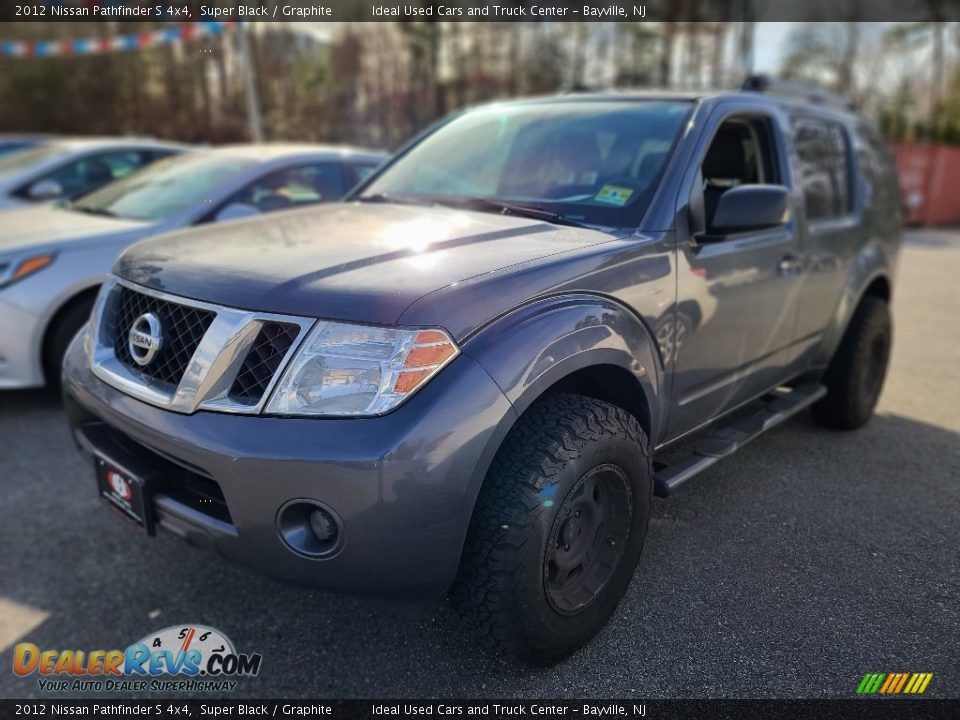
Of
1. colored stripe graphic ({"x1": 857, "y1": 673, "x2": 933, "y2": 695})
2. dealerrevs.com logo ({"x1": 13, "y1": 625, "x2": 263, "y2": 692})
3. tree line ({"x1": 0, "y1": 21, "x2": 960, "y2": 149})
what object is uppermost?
tree line ({"x1": 0, "y1": 21, "x2": 960, "y2": 149})

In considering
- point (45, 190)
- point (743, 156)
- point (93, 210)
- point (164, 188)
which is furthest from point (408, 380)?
point (45, 190)

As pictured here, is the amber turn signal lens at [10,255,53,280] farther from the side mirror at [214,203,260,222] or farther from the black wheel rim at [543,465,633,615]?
the black wheel rim at [543,465,633,615]

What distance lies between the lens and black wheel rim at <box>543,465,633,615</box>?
6.69ft

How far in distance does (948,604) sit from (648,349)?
1334mm

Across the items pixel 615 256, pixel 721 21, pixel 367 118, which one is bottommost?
pixel 615 256

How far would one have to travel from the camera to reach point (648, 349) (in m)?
2.31

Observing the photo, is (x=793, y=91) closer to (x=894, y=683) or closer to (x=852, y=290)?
(x=852, y=290)

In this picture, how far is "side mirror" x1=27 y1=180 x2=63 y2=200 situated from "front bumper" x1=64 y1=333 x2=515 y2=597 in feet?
16.7

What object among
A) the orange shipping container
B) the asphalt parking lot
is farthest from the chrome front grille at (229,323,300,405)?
the orange shipping container

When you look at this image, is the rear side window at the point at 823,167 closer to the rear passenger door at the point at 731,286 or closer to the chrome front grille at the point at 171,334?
the rear passenger door at the point at 731,286

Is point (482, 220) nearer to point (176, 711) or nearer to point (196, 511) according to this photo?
point (196, 511)

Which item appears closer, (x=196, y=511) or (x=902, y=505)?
(x=196, y=511)

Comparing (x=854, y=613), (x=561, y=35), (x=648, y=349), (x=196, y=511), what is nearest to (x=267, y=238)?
(x=196, y=511)

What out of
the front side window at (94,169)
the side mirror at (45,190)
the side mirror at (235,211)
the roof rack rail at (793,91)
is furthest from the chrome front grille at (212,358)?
the front side window at (94,169)
